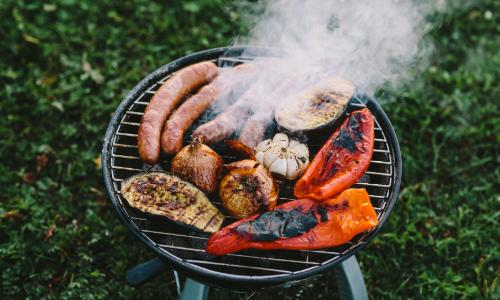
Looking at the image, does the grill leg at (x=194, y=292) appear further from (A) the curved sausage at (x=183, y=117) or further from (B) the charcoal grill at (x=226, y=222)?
(A) the curved sausage at (x=183, y=117)

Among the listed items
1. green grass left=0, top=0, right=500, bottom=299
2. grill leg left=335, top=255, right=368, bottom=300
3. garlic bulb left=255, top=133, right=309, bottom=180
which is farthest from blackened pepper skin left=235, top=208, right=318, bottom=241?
green grass left=0, top=0, right=500, bottom=299

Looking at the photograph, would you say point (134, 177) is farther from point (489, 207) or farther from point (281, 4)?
point (489, 207)

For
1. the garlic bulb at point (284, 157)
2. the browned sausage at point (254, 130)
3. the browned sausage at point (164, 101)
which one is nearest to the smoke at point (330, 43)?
the browned sausage at point (254, 130)

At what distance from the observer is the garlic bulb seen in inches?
101

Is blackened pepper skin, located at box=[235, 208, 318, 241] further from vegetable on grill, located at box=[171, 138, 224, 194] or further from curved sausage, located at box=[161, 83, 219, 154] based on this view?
curved sausage, located at box=[161, 83, 219, 154]

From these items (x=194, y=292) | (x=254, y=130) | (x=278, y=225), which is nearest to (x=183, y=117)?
(x=254, y=130)

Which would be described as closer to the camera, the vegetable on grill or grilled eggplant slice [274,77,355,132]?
the vegetable on grill

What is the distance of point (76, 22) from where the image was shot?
5.29 metres

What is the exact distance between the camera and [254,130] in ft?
9.00

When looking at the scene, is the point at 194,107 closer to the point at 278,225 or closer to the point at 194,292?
the point at 278,225

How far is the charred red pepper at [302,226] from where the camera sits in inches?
89.8

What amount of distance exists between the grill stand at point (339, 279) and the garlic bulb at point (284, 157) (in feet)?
3.25

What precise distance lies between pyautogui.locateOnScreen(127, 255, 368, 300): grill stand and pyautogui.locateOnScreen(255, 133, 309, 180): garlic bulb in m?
0.99

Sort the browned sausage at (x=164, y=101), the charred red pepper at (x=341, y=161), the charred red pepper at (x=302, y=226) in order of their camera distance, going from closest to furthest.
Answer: the charred red pepper at (x=302, y=226) < the charred red pepper at (x=341, y=161) < the browned sausage at (x=164, y=101)
